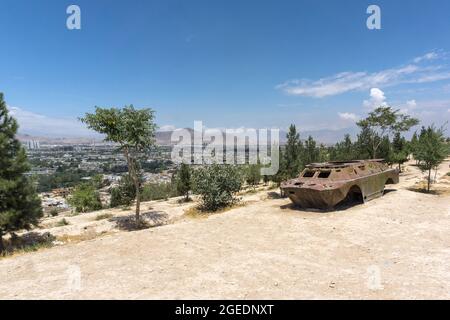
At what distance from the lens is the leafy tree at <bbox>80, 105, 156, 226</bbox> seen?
50.4 feet

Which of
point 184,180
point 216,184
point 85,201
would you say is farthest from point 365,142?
point 85,201

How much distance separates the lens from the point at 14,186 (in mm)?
13297

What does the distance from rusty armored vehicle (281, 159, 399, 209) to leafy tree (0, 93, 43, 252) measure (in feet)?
39.5

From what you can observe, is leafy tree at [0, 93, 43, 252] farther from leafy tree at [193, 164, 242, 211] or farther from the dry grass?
leafy tree at [193, 164, 242, 211]

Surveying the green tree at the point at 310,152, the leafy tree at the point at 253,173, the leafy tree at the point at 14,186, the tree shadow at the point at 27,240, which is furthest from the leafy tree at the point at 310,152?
the leafy tree at the point at 14,186

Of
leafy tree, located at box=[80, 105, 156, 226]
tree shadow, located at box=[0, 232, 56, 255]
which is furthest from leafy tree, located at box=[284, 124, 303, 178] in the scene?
tree shadow, located at box=[0, 232, 56, 255]

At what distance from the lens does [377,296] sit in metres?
5.46

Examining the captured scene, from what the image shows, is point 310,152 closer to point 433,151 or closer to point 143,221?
point 433,151

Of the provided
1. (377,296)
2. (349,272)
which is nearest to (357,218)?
(349,272)

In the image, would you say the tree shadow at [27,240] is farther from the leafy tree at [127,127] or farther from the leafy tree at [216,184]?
the leafy tree at [216,184]

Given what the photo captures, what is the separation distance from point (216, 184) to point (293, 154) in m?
7.71

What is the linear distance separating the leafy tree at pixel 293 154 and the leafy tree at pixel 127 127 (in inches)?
402

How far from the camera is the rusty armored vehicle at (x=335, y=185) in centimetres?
1324
